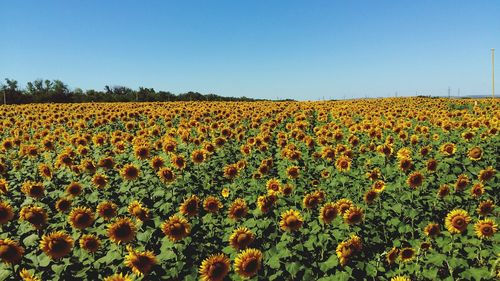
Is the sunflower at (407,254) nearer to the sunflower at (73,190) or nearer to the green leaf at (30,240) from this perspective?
the green leaf at (30,240)

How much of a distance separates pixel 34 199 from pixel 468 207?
8.05 m

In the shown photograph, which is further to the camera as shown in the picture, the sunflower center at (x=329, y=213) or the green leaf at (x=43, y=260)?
the sunflower center at (x=329, y=213)

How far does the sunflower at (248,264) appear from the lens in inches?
155

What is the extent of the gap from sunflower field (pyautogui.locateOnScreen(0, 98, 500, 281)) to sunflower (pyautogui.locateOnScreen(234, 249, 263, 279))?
0.01m

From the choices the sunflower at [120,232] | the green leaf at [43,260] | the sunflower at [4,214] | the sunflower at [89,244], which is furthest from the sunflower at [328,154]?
the sunflower at [4,214]

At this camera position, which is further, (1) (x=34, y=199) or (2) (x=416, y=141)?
(2) (x=416, y=141)

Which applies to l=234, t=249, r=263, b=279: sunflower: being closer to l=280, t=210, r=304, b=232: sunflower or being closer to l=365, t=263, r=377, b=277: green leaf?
l=280, t=210, r=304, b=232: sunflower

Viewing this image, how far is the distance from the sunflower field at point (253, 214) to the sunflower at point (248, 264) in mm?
12

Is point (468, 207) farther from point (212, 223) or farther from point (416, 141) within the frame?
point (212, 223)

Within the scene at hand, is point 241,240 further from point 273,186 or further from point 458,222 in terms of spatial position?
point 458,222

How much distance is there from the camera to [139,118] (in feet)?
59.6

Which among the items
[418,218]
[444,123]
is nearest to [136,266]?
[418,218]

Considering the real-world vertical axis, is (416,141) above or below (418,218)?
above

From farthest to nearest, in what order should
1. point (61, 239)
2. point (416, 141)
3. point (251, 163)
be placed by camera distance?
point (416, 141), point (251, 163), point (61, 239)
